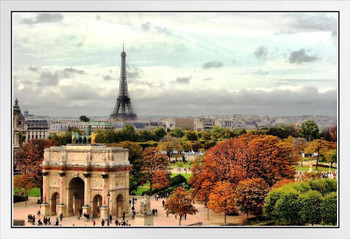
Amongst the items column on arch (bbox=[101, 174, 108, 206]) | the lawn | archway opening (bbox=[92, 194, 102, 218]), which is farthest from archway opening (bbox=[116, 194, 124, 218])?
the lawn

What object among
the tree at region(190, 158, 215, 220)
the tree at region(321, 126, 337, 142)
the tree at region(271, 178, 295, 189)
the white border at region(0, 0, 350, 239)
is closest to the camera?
the white border at region(0, 0, 350, 239)

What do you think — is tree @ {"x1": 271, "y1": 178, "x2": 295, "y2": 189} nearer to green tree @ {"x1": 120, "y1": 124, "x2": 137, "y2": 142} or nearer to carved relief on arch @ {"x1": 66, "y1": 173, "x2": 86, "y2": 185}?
carved relief on arch @ {"x1": 66, "y1": 173, "x2": 86, "y2": 185}

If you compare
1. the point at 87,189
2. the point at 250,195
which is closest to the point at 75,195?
the point at 87,189

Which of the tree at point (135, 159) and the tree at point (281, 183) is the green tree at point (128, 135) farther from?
the tree at point (281, 183)

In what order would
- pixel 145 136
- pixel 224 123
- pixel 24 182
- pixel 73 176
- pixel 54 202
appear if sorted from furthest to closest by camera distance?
pixel 224 123 → pixel 145 136 → pixel 24 182 → pixel 54 202 → pixel 73 176

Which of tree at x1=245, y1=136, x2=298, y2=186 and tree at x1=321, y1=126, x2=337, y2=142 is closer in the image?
tree at x1=245, y1=136, x2=298, y2=186
